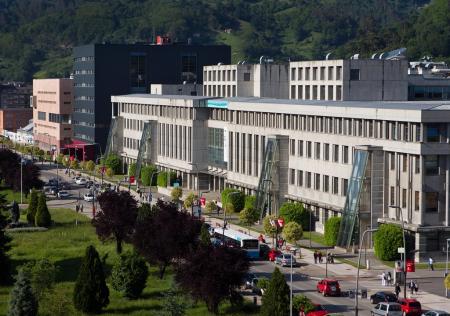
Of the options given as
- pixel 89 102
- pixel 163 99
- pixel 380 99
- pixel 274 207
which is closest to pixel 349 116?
pixel 274 207

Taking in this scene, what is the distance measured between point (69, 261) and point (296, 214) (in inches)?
959

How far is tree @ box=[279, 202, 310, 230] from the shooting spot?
102500 millimetres

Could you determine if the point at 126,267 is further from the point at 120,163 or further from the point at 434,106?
the point at 120,163

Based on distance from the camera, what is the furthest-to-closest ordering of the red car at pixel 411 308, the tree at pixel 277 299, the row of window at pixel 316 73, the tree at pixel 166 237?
the row of window at pixel 316 73 < the tree at pixel 166 237 < the red car at pixel 411 308 < the tree at pixel 277 299

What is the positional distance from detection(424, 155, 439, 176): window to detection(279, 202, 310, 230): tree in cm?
1895

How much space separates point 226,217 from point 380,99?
24166 millimetres

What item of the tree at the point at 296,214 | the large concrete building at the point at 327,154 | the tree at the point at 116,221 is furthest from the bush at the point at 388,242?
the tree at the point at 116,221

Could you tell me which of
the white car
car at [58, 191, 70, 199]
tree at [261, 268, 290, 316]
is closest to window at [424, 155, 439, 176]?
tree at [261, 268, 290, 316]

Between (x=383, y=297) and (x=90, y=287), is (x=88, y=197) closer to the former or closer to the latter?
(x=90, y=287)

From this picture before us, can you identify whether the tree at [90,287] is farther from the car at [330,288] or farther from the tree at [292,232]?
the tree at [292,232]

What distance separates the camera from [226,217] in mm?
113688

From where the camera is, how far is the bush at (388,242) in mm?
84875

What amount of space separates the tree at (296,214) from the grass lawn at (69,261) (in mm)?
15137

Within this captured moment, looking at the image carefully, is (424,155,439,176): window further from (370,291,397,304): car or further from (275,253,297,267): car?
(370,291,397,304): car
